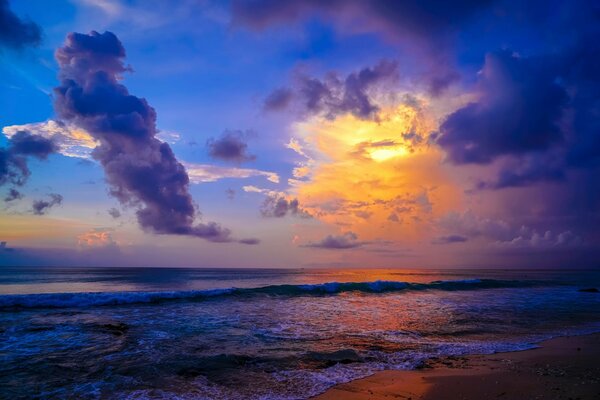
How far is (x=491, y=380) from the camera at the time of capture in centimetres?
908

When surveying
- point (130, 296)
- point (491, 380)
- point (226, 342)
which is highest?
point (491, 380)

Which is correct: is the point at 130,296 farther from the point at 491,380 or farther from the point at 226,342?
the point at 491,380

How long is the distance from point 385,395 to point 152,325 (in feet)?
44.1

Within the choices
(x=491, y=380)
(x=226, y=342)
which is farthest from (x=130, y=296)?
(x=491, y=380)

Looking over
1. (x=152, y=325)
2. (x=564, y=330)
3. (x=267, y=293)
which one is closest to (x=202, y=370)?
(x=152, y=325)

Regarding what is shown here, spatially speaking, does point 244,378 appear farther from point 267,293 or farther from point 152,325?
point 267,293

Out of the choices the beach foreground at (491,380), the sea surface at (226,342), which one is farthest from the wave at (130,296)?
the beach foreground at (491,380)

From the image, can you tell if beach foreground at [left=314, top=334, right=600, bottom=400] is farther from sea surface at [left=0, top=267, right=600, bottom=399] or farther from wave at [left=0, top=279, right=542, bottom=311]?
wave at [left=0, top=279, right=542, bottom=311]

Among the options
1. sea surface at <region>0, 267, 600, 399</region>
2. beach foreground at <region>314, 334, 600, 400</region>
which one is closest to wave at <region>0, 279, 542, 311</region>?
sea surface at <region>0, 267, 600, 399</region>

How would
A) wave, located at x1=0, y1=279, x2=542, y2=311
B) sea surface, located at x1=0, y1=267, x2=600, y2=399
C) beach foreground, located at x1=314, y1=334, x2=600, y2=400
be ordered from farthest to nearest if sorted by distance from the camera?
1. wave, located at x1=0, y1=279, x2=542, y2=311
2. sea surface, located at x1=0, y1=267, x2=600, y2=399
3. beach foreground, located at x1=314, y1=334, x2=600, y2=400

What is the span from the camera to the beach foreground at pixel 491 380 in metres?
8.00

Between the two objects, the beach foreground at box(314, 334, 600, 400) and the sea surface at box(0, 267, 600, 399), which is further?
the sea surface at box(0, 267, 600, 399)

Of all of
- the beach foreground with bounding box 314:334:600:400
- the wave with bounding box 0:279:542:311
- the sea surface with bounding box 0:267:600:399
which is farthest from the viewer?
the wave with bounding box 0:279:542:311

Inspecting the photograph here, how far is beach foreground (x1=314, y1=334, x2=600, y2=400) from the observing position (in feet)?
26.2
